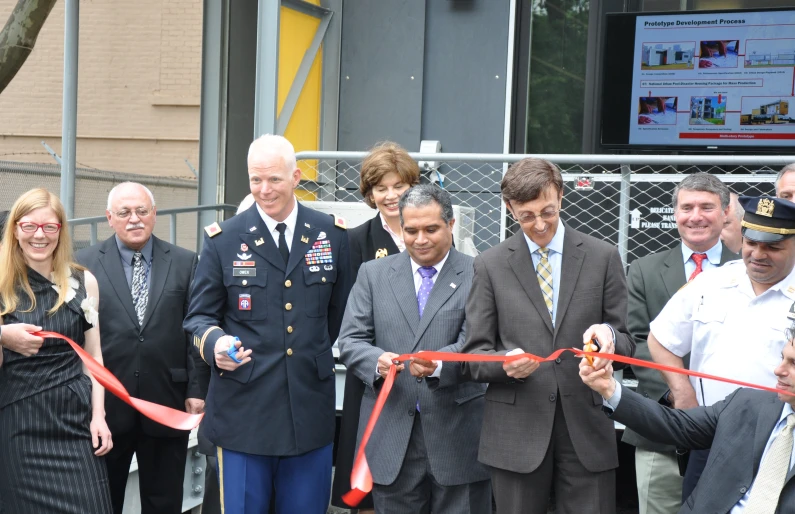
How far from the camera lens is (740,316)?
3.27 metres

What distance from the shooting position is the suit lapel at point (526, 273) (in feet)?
10.9

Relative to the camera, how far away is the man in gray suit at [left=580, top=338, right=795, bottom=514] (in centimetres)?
274

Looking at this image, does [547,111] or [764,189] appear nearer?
[764,189]

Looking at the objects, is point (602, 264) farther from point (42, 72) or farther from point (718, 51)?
point (42, 72)

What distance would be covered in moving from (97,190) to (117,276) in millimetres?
5862

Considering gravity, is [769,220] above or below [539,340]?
above

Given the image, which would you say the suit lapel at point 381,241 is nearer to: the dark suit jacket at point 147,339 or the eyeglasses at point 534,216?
the dark suit jacket at point 147,339

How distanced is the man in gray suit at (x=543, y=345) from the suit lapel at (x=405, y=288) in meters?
0.26

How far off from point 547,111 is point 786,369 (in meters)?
5.66

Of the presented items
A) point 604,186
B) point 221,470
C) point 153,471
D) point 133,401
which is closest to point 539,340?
point 221,470

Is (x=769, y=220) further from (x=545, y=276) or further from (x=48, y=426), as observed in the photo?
(x=48, y=426)

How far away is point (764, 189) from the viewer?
271 inches

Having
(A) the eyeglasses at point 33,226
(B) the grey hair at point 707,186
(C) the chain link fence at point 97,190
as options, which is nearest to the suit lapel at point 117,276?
(A) the eyeglasses at point 33,226

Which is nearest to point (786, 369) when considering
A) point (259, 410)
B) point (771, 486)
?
point (771, 486)
